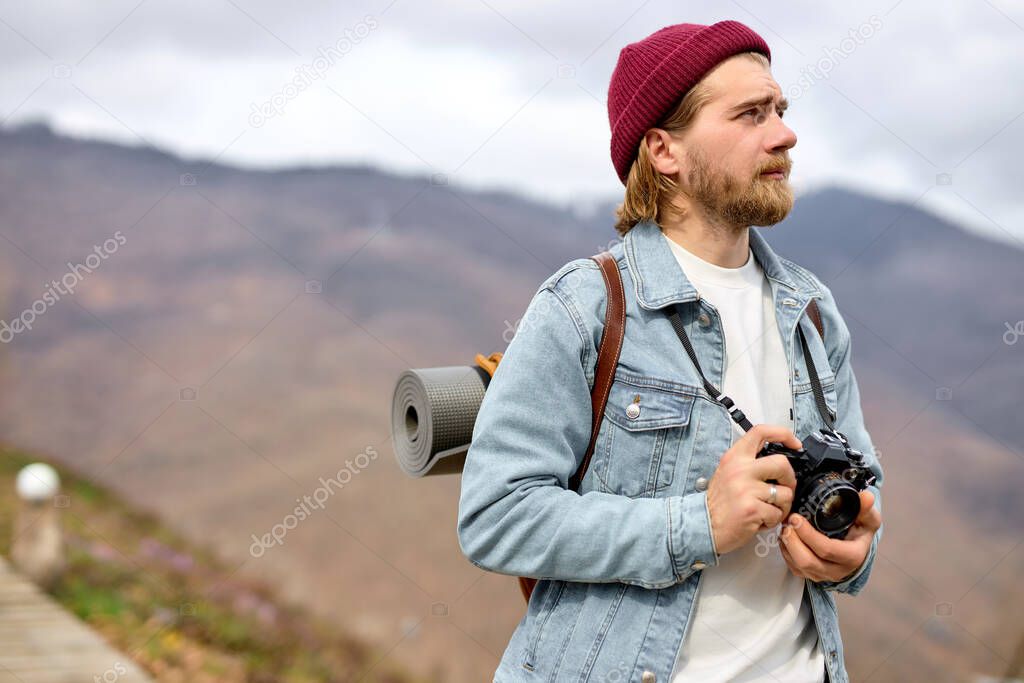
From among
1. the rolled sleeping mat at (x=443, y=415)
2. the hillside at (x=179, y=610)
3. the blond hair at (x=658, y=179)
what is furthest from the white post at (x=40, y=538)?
the blond hair at (x=658, y=179)

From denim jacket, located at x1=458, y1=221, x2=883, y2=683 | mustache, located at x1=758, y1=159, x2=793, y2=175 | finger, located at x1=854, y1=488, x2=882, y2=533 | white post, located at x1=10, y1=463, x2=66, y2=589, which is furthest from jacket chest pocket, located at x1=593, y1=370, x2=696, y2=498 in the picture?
white post, located at x1=10, y1=463, x2=66, y2=589

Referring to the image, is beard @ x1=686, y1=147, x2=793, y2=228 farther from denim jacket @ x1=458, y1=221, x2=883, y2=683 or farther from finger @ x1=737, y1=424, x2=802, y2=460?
finger @ x1=737, y1=424, x2=802, y2=460

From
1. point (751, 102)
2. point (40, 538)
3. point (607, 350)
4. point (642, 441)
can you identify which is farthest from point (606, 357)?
point (40, 538)

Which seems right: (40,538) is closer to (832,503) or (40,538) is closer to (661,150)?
(661,150)

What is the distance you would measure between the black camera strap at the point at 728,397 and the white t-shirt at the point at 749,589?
25mm

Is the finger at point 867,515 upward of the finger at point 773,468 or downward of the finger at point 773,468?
downward

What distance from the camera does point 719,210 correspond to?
4.83ft

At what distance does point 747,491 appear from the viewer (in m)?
1.24

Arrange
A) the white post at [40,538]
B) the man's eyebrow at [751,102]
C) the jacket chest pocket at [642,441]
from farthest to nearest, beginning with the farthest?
the white post at [40,538] → the man's eyebrow at [751,102] → the jacket chest pocket at [642,441]

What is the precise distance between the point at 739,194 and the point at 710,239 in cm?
9

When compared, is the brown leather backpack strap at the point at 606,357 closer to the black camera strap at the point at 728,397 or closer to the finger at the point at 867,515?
the black camera strap at the point at 728,397

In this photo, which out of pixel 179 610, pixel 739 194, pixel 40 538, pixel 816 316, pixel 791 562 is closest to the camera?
pixel 791 562

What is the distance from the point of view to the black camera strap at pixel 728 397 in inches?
53.9

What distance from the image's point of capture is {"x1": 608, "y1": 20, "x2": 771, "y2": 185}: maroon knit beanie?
1480 mm
